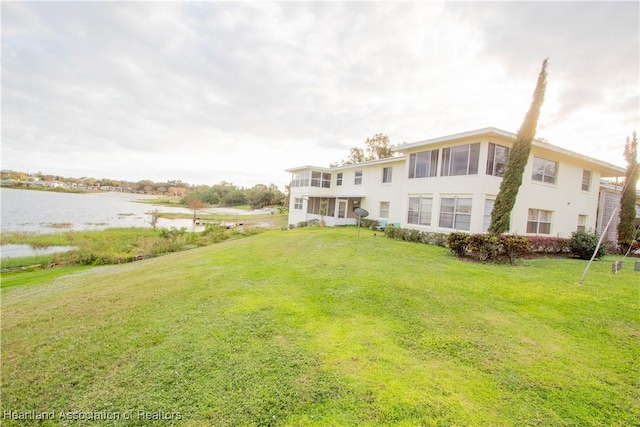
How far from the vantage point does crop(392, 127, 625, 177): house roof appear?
38.1 ft

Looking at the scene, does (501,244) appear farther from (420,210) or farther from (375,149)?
(375,149)

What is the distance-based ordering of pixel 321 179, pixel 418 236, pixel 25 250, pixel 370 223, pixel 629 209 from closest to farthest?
pixel 418 236 → pixel 629 209 → pixel 25 250 → pixel 370 223 → pixel 321 179

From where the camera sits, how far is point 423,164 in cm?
1490

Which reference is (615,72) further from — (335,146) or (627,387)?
(335,146)

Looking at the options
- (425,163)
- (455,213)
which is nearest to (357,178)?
(425,163)

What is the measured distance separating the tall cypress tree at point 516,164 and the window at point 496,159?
1059mm

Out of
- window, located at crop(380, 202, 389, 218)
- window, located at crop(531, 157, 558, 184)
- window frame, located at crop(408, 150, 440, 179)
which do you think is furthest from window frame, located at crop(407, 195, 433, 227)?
window, located at crop(531, 157, 558, 184)

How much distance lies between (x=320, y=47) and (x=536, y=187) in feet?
42.7

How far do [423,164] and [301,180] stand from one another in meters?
14.1

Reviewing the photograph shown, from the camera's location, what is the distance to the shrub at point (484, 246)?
933 centimetres

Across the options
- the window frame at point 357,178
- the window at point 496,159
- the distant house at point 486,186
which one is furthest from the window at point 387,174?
the window at point 496,159

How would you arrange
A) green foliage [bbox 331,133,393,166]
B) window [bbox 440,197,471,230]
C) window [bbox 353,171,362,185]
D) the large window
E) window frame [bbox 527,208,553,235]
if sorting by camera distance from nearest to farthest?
window [bbox 440,197,471,230], window frame [bbox 527,208,553,235], window [bbox 353,171,362,185], the large window, green foliage [bbox 331,133,393,166]

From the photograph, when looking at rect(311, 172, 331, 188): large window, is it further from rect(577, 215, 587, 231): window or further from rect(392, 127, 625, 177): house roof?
rect(577, 215, 587, 231): window

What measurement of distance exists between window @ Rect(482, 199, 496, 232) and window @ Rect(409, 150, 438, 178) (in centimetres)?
297
